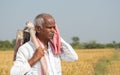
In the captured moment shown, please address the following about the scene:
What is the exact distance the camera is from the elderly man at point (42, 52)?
3275 mm

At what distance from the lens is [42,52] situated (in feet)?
10.7

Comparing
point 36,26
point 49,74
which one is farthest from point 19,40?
point 49,74

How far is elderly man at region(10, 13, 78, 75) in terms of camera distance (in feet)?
10.7

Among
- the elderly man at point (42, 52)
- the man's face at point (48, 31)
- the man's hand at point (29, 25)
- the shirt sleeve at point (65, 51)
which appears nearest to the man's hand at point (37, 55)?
the elderly man at point (42, 52)

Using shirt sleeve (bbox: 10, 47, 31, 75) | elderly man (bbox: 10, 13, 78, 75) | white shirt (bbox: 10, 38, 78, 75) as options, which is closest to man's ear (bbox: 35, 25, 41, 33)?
elderly man (bbox: 10, 13, 78, 75)

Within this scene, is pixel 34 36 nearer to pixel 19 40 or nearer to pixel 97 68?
pixel 19 40

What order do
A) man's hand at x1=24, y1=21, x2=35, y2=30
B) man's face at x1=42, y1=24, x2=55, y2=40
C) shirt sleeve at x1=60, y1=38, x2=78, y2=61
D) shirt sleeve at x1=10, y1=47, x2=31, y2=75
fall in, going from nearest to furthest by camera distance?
shirt sleeve at x1=10, y1=47, x2=31, y2=75
man's face at x1=42, y1=24, x2=55, y2=40
man's hand at x1=24, y1=21, x2=35, y2=30
shirt sleeve at x1=60, y1=38, x2=78, y2=61

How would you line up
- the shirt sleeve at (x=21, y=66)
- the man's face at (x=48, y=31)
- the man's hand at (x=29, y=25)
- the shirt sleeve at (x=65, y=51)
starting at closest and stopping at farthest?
the shirt sleeve at (x=21, y=66)
the man's face at (x=48, y=31)
the man's hand at (x=29, y=25)
the shirt sleeve at (x=65, y=51)

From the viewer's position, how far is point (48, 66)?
3.49m

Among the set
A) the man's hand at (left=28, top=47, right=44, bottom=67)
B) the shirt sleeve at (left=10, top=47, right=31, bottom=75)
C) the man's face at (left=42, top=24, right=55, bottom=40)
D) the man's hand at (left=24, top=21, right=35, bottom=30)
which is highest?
the man's hand at (left=24, top=21, right=35, bottom=30)

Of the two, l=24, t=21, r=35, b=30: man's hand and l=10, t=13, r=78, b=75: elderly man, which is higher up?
l=24, t=21, r=35, b=30: man's hand

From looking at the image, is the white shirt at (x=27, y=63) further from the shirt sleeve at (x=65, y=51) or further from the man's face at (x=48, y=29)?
the man's face at (x=48, y=29)

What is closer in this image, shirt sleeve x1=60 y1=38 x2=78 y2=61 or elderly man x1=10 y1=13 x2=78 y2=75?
elderly man x1=10 y1=13 x2=78 y2=75

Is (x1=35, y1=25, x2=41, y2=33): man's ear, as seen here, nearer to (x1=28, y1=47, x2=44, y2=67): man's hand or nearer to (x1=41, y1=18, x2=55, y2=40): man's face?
(x1=41, y1=18, x2=55, y2=40): man's face
